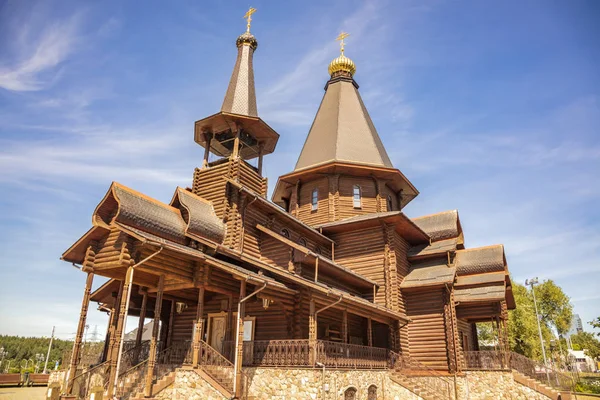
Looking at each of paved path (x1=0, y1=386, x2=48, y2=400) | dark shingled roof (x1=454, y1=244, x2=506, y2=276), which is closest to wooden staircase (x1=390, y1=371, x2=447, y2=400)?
dark shingled roof (x1=454, y1=244, x2=506, y2=276)

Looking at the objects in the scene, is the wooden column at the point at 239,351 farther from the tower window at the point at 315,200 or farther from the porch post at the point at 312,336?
the tower window at the point at 315,200

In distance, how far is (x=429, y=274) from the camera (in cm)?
2128

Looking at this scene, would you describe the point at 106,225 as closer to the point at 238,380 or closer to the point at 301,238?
the point at 238,380

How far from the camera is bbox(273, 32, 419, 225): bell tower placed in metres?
24.7

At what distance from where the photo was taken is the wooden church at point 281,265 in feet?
42.0

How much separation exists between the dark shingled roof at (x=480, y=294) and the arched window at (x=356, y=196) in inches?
281

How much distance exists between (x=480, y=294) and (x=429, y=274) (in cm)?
266

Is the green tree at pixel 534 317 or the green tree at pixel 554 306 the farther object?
the green tree at pixel 554 306

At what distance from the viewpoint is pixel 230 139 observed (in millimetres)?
20516

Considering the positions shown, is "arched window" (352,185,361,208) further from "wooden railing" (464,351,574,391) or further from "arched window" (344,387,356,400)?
"arched window" (344,387,356,400)

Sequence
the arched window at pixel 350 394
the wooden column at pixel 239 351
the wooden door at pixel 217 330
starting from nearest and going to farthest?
the wooden column at pixel 239 351 → the arched window at pixel 350 394 → the wooden door at pixel 217 330

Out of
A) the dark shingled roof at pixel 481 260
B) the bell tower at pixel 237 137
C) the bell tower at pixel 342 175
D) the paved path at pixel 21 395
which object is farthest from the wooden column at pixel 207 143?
the dark shingled roof at pixel 481 260

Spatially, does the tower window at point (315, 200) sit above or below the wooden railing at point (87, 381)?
above

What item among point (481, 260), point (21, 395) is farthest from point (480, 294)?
point (21, 395)
